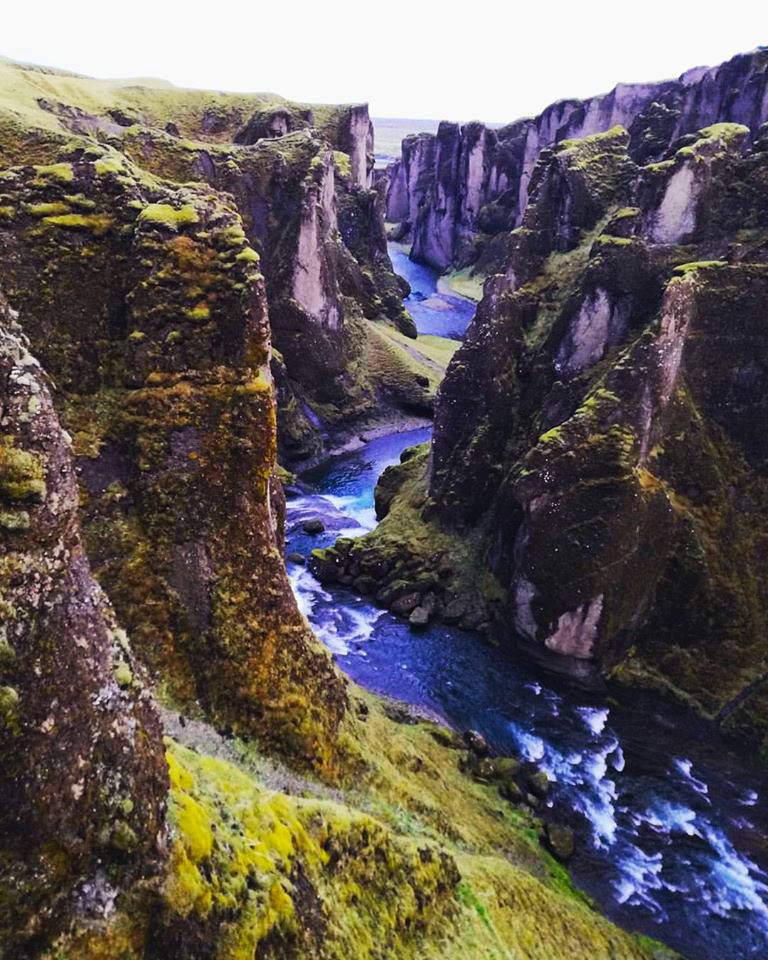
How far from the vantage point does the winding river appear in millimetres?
24703

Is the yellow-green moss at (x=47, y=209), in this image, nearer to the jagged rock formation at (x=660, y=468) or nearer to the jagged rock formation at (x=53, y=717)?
the jagged rock formation at (x=53, y=717)

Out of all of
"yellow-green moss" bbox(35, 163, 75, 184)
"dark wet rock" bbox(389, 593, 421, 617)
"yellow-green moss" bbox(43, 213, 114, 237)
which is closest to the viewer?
"yellow-green moss" bbox(43, 213, 114, 237)

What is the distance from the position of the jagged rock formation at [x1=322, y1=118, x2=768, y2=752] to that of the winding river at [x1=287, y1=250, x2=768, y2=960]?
7.76ft

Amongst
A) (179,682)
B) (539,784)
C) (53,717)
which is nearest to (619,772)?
(539,784)

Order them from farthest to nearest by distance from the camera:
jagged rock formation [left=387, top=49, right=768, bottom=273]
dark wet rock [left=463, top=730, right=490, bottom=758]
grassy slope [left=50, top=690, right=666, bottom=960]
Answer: jagged rock formation [left=387, top=49, right=768, bottom=273], dark wet rock [left=463, top=730, right=490, bottom=758], grassy slope [left=50, top=690, right=666, bottom=960]

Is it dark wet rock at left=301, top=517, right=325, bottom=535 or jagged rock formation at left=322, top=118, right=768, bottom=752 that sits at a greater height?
jagged rock formation at left=322, top=118, right=768, bottom=752

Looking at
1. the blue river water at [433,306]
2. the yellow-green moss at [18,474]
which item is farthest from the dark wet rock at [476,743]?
the blue river water at [433,306]

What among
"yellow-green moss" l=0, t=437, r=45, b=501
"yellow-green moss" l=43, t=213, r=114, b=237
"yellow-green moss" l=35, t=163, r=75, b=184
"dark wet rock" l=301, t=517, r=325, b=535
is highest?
"yellow-green moss" l=35, t=163, r=75, b=184

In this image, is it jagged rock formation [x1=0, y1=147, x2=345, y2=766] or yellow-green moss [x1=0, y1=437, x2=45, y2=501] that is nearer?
yellow-green moss [x1=0, y1=437, x2=45, y2=501]

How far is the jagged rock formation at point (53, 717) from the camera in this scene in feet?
29.1

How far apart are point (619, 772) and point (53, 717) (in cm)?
2774

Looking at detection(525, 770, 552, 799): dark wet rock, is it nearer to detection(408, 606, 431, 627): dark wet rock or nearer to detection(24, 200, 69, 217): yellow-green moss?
detection(408, 606, 431, 627): dark wet rock

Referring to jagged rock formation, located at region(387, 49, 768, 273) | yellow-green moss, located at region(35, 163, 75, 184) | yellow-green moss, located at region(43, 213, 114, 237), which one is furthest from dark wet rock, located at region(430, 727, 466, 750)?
jagged rock formation, located at region(387, 49, 768, 273)

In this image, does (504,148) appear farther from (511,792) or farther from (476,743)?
(511,792)
